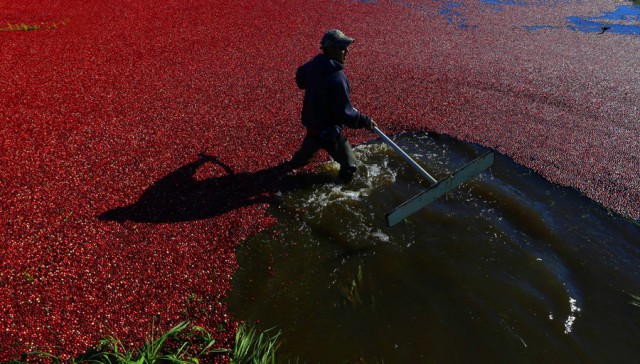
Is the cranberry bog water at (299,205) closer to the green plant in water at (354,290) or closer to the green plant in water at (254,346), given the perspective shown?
the green plant in water at (354,290)

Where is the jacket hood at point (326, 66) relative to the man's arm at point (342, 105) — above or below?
above

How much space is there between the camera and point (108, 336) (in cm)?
272

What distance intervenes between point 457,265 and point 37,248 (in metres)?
3.77

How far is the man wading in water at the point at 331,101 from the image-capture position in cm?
372

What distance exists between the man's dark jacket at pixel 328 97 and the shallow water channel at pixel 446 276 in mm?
870

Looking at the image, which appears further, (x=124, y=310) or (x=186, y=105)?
(x=186, y=105)

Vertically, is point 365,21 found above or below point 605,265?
above

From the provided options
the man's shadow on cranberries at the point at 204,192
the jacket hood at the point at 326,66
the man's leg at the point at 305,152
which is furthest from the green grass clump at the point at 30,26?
→ the jacket hood at the point at 326,66

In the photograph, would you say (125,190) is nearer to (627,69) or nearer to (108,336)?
(108,336)

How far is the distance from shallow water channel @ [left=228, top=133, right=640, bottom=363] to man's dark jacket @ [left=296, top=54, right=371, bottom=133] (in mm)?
870

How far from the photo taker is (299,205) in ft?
13.8

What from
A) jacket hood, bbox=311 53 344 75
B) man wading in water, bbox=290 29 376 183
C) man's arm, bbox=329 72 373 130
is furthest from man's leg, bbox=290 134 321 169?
jacket hood, bbox=311 53 344 75

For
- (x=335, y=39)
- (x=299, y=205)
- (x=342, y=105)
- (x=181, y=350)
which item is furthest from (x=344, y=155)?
(x=181, y=350)

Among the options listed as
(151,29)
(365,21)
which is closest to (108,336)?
(151,29)
